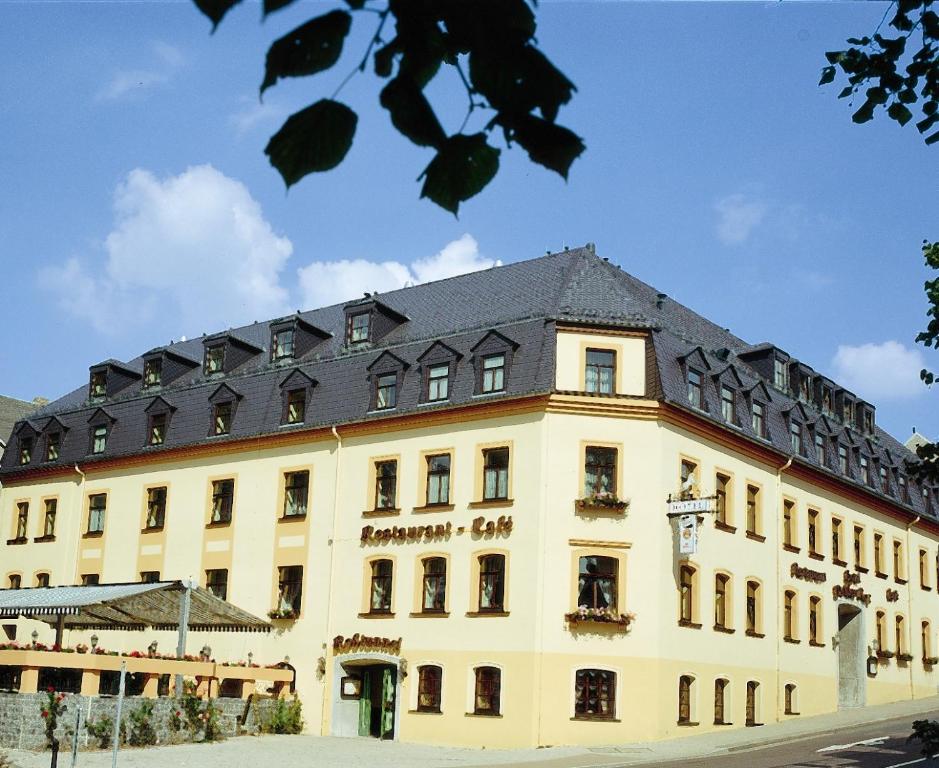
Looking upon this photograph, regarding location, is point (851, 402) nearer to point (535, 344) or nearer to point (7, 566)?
point (535, 344)

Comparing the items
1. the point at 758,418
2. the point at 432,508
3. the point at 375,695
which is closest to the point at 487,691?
the point at 375,695

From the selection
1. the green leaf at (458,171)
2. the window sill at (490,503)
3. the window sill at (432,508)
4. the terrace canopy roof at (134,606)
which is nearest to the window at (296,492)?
the window sill at (432,508)

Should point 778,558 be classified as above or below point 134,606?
above

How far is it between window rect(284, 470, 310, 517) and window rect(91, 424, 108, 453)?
906 cm

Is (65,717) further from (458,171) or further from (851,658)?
(851,658)

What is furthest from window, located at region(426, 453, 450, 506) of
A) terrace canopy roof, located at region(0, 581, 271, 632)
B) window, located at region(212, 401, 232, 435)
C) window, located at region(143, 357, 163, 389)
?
window, located at region(143, 357, 163, 389)

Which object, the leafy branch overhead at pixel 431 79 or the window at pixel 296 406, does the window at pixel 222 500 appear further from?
the leafy branch overhead at pixel 431 79

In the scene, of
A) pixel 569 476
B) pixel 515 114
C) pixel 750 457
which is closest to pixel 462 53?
pixel 515 114

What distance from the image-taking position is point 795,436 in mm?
40031

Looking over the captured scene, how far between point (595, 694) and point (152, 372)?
67.8 ft

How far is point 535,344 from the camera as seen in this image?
3259 centimetres

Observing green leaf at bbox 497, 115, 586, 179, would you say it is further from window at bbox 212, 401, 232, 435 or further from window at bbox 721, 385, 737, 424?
window at bbox 212, 401, 232, 435

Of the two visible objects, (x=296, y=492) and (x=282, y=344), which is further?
(x=282, y=344)

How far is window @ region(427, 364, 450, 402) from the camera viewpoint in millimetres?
34000
